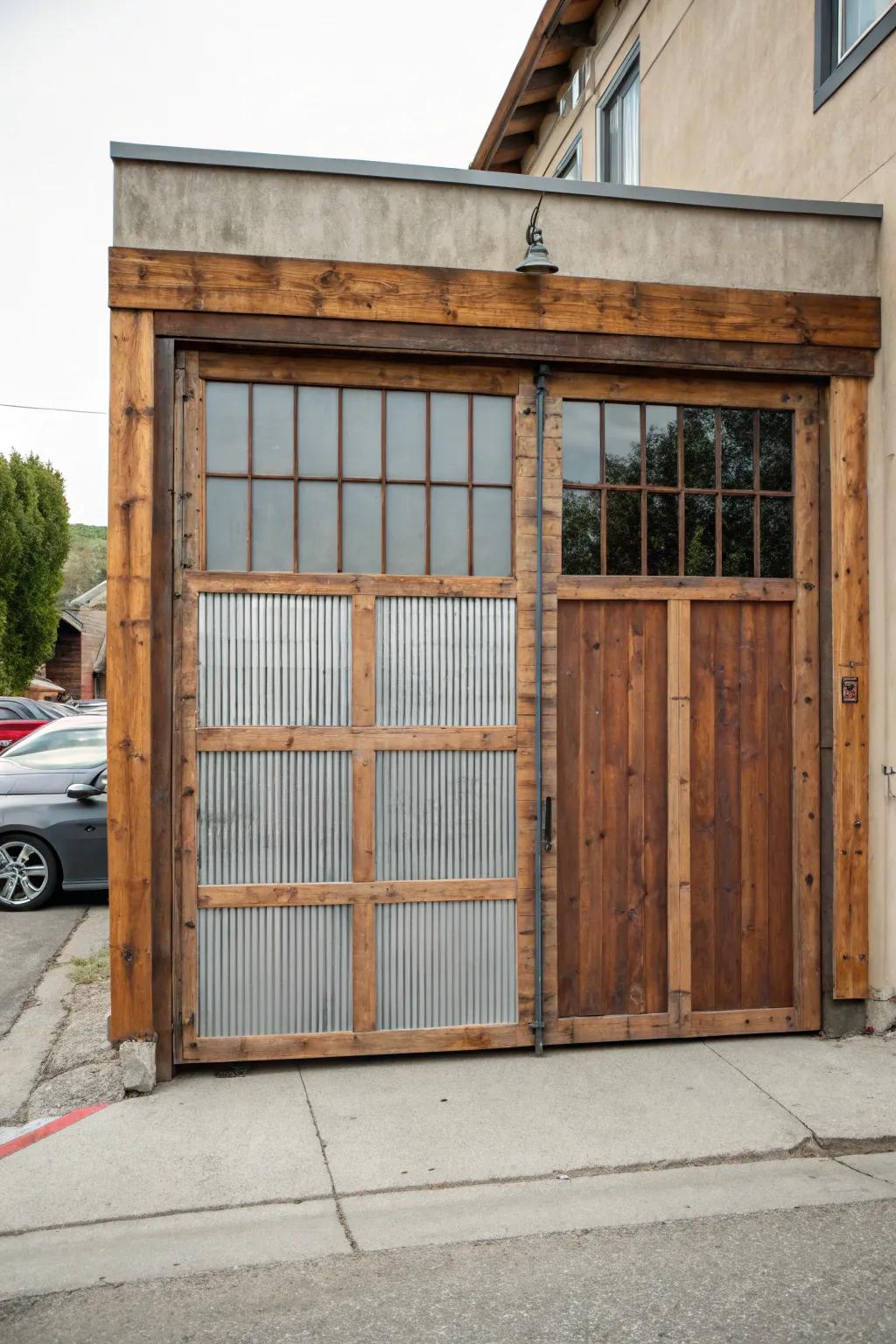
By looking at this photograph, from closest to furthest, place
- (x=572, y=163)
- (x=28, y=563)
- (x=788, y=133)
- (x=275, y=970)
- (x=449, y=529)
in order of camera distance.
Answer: (x=275, y=970)
(x=449, y=529)
(x=788, y=133)
(x=572, y=163)
(x=28, y=563)

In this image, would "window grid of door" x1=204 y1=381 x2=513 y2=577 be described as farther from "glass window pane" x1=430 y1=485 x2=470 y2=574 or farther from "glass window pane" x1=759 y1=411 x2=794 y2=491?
"glass window pane" x1=759 y1=411 x2=794 y2=491

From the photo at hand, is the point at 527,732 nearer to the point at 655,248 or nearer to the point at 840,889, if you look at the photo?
the point at 840,889

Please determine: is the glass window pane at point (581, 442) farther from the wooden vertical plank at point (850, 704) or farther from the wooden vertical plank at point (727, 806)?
the wooden vertical plank at point (850, 704)

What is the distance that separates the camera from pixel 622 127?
1088 cm

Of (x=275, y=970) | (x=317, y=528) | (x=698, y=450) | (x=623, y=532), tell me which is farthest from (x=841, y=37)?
(x=275, y=970)

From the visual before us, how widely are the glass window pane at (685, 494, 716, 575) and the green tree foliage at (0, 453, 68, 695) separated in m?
29.0

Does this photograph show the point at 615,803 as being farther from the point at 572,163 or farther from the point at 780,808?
the point at 572,163

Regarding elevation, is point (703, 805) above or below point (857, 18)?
below

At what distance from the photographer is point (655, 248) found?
584 centimetres

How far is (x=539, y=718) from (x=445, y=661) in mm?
547

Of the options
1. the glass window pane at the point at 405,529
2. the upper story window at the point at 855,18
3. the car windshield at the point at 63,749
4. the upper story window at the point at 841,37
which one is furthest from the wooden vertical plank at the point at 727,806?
the car windshield at the point at 63,749

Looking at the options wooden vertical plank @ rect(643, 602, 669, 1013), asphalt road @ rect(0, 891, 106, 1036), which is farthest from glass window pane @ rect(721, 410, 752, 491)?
asphalt road @ rect(0, 891, 106, 1036)

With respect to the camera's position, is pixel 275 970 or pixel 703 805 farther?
pixel 703 805

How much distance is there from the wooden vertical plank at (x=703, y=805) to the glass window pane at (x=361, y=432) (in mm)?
1824
